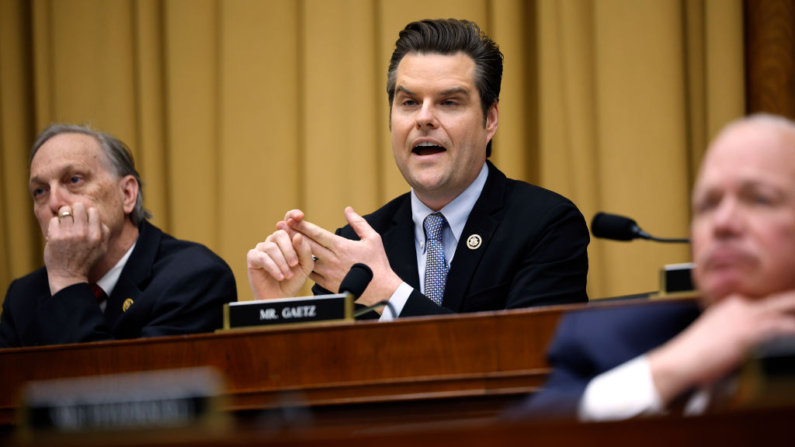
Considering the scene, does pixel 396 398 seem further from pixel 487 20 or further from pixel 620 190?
pixel 487 20

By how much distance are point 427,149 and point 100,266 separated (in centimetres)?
108

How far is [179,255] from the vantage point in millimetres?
2611

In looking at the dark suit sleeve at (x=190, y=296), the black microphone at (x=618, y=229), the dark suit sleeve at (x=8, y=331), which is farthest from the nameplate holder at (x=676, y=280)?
the dark suit sleeve at (x=8, y=331)

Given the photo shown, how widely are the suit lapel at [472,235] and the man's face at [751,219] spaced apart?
1135 mm

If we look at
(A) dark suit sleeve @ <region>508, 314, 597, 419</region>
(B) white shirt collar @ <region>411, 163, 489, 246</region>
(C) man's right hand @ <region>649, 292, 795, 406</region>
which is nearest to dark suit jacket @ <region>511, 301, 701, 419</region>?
(A) dark suit sleeve @ <region>508, 314, 597, 419</region>

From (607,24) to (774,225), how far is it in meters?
2.43

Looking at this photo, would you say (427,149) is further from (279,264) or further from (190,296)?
(190,296)

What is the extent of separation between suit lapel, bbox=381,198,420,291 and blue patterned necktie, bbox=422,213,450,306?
0.04 metres

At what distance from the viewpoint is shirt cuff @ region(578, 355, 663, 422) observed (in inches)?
42.8

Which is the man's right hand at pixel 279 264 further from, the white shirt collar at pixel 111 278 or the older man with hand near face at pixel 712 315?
the older man with hand near face at pixel 712 315

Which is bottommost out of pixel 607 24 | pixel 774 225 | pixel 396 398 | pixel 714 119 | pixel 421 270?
pixel 396 398

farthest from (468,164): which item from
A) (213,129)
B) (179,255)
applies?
(213,129)

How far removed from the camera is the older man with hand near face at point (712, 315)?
1037 millimetres

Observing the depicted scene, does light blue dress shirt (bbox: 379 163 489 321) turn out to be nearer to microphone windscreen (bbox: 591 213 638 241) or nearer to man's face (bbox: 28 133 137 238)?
microphone windscreen (bbox: 591 213 638 241)
